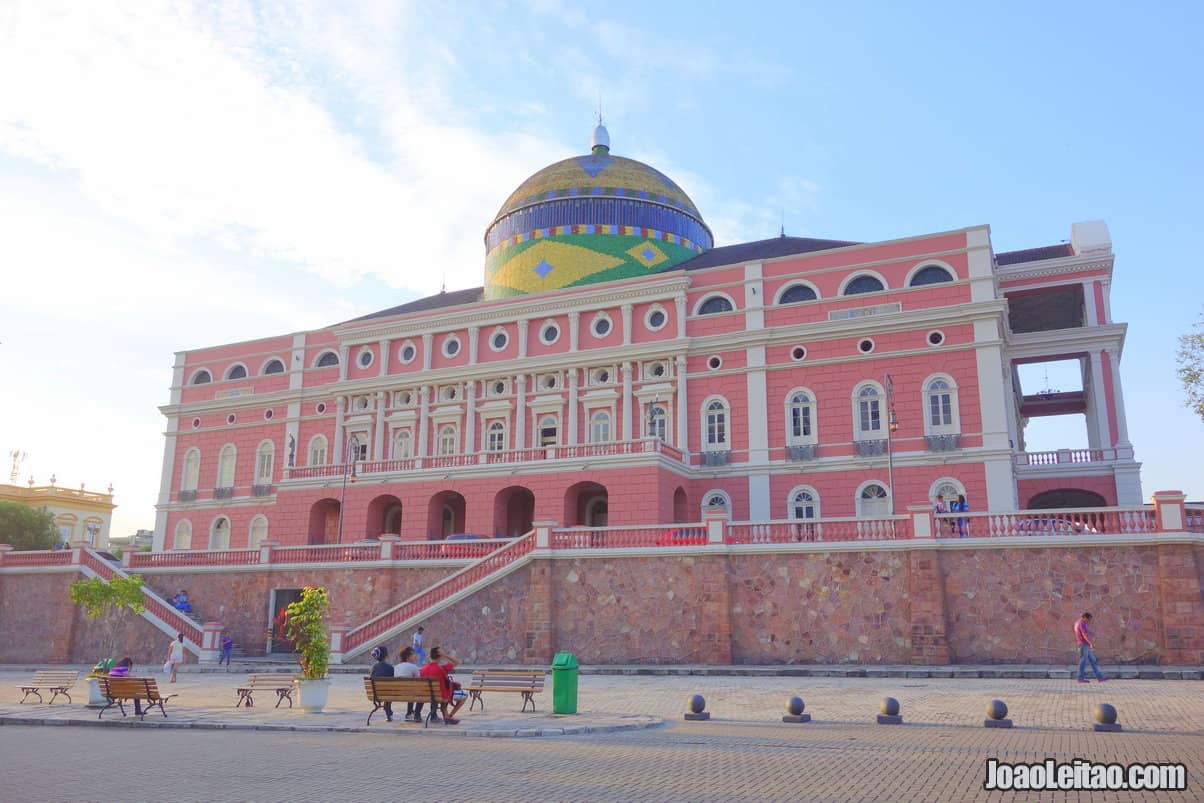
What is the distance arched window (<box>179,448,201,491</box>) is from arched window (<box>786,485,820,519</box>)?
94.6 ft

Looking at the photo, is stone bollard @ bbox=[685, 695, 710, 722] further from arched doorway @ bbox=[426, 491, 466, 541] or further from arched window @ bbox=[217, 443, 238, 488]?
arched window @ bbox=[217, 443, 238, 488]

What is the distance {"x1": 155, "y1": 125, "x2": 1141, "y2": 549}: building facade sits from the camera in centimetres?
3244

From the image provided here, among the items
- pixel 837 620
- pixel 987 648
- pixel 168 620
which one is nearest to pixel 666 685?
pixel 837 620

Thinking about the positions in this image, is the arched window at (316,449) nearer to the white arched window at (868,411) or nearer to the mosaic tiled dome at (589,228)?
the mosaic tiled dome at (589,228)

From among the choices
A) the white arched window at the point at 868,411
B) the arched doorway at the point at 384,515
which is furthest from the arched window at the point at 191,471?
the white arched window at the point at 868,411

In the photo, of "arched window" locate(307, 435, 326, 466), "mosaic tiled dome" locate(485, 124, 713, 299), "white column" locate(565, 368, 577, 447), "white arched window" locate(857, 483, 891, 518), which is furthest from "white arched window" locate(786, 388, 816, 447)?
"arched window" locate(307, 435, 326, 466)

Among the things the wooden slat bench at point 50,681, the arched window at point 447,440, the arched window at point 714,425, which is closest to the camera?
the wooden slat bench at point 50,681

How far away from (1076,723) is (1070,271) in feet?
87.3

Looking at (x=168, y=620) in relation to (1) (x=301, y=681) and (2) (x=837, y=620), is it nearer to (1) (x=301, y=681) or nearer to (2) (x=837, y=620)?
(1) (x=301, y=681)

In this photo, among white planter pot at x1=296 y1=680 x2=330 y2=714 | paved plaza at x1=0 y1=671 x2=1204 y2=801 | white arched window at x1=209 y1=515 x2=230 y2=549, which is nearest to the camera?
paved plaza at x1=0 y1=671 x2=1204 y2=801

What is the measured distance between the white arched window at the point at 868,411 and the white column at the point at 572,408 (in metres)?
10.9

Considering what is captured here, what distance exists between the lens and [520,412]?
127 feet

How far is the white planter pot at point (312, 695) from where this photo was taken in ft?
54.3

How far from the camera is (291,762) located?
11055 millimetres
